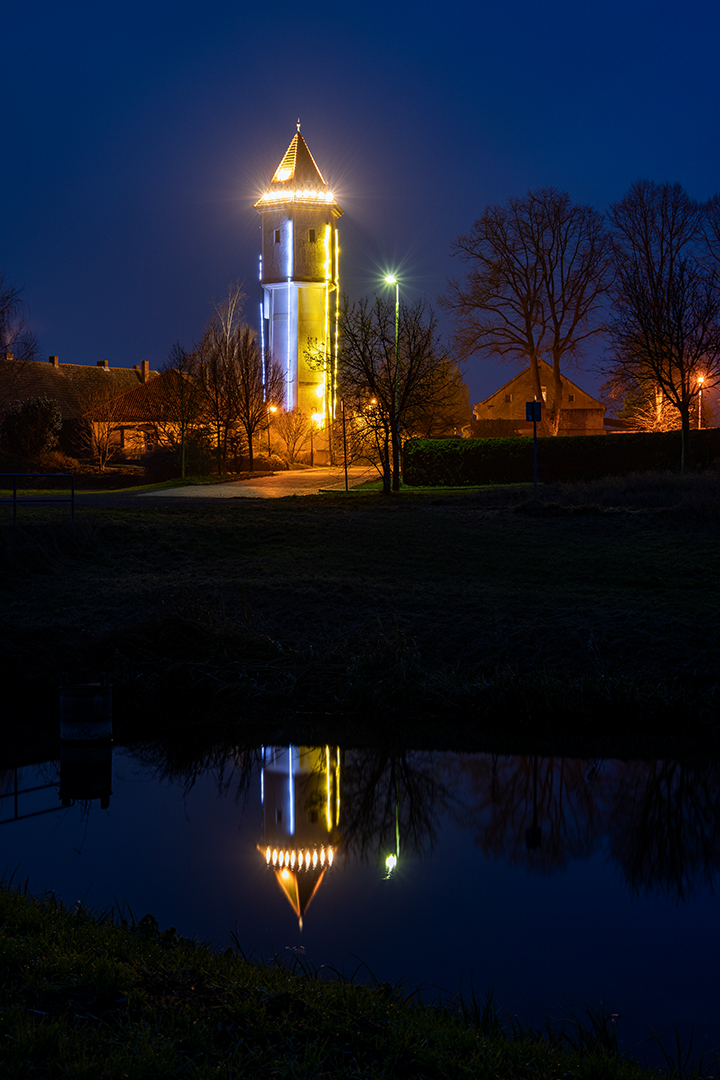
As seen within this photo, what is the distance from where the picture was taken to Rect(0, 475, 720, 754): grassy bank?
10500mm

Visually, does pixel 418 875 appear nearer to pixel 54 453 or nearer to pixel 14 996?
pixel 14 996

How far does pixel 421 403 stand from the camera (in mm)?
30250

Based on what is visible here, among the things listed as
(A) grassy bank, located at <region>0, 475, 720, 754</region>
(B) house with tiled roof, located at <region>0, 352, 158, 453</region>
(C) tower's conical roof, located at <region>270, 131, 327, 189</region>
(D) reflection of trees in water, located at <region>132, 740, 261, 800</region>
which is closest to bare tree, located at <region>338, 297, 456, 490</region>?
(A) grassy bank, located at <region>0, 475, 720, 754</region>

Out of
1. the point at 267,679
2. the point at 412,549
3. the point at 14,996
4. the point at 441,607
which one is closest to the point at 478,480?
the point at 412,549

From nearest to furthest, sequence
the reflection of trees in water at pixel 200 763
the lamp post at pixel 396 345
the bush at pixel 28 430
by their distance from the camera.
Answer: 1. the reflection of trees in water at pixel 200 763
2. the lamp post at pixel 396 345
3. the bush at pixel 28 430

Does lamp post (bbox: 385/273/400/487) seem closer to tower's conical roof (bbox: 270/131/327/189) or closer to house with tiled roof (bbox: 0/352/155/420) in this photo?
house with tiled roof (bbox: 0/352/155/420)

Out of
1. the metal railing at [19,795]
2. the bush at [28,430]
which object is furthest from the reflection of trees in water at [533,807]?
the bush at [28,430]

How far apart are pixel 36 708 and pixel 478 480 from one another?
1081 inches

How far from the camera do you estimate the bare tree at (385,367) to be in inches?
1152

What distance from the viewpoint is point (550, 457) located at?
118 ft

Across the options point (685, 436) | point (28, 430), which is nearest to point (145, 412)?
point (28, 430)

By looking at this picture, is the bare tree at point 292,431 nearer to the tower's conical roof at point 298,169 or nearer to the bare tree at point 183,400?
the bare tree at point 183,400

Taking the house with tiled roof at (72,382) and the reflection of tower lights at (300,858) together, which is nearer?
the reflection of tower lights at (300,858)

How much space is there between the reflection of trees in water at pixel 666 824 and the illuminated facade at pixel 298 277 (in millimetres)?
57257
